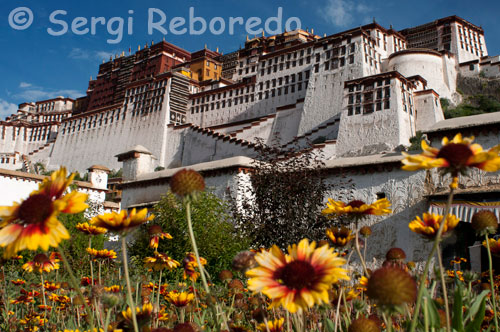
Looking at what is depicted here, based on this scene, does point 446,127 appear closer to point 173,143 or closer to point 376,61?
point 376,61

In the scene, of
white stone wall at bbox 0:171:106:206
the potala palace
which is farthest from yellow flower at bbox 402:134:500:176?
white stone wall at bbox 0:171:106:206

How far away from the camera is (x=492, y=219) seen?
1.72 metres

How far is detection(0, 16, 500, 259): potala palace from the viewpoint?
9.36 meters

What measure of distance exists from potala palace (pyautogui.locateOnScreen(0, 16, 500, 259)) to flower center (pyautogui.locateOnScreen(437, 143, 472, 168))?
7.57 metres

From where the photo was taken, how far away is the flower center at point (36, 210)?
1.11m

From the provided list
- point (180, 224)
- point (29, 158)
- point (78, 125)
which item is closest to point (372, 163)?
point (180, 224)

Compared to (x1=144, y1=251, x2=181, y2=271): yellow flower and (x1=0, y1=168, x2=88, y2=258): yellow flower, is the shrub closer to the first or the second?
(x1=144, y1=251, x2=181, y2=271): yellow flower

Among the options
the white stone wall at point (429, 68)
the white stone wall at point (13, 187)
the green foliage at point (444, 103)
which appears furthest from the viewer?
the white stone wall at point (429, 68)

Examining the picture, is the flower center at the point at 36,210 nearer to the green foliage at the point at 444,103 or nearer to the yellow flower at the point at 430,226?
the yellow flower at the point at 430,226

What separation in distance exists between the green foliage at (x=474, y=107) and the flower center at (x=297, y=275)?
96.4 ft

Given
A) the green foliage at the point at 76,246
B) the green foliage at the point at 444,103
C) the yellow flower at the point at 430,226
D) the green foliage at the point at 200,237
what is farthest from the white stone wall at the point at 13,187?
the green foliage at the point at 444,103

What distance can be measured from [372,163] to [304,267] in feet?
29.0

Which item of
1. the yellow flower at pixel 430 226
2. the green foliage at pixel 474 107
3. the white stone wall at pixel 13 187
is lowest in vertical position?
the yellow flower at pixel 430 226

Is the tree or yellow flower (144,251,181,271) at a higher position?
the tree
